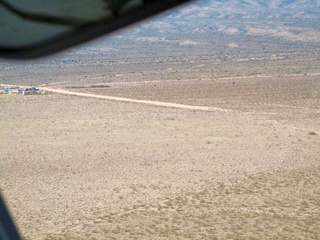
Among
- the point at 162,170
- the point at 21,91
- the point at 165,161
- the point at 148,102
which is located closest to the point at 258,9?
the point at 21,91

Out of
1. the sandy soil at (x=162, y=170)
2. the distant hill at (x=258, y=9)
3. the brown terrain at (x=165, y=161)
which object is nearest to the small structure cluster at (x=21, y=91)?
the brown terrain at (x=165, y=161)

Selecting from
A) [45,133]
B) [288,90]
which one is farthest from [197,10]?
[45,133]

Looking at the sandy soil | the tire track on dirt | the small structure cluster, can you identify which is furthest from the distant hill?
the sandy soil

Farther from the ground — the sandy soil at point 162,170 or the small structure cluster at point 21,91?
the sandy soil at point 162,170

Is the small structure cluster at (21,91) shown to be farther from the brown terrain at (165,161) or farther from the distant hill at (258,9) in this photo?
the distant hill at (258,9)

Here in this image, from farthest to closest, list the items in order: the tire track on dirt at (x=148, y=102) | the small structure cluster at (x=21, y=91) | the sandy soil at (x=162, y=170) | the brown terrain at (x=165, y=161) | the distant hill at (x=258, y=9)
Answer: the distant hill at (x=258, y=9), the small structure cluster at (x=21, y=91), the tire track on dirt at (x=148, y=102), the brown terrain at (x=165, y=161), the sandy soil at (x=162, y=170)

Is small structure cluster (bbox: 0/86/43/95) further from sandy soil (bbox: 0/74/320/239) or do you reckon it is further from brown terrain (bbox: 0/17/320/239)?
sandy soil (bbox: 0/74/320/239)

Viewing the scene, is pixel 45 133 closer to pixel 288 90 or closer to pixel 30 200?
pixel 30 200
